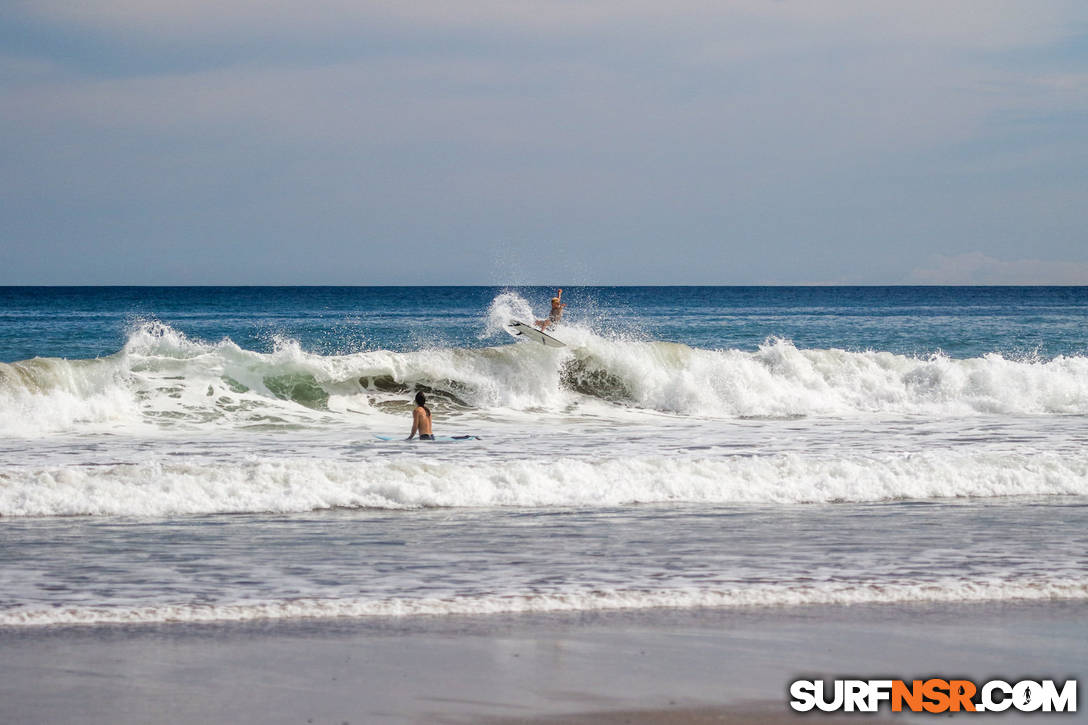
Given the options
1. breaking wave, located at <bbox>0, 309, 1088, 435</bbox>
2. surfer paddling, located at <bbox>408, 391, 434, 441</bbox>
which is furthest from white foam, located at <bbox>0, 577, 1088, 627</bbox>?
breaking wave, located at <bbox>0, 309, 1088, 435</bbox>

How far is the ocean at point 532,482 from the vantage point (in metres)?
8.45

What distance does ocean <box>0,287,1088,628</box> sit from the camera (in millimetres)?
8453

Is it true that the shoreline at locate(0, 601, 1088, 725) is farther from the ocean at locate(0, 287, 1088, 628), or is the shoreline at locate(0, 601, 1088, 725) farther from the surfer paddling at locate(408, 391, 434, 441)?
the surfer paddling at locate(408, 391, 434, 441)

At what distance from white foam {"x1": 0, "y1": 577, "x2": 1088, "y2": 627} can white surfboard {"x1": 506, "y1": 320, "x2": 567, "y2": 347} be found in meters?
17.0

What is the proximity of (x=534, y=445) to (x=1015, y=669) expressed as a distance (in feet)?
37.5

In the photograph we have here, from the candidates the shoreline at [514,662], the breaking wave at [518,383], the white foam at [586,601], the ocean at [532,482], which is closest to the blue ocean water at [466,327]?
the breaking wave at [518,383]

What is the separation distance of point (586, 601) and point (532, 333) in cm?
1757

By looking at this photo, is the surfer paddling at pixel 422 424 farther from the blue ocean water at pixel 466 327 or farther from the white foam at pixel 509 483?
the blue ocean water at pixel 466 327

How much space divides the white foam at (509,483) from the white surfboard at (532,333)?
1112 centimetres

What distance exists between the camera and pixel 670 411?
23.4 meters

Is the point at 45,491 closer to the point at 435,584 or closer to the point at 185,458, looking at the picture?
the point at 185,458

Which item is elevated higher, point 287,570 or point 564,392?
point 564,392

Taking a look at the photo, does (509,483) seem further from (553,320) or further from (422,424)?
(553,320)

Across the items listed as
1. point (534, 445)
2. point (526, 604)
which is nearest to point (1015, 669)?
point (526, 604)
